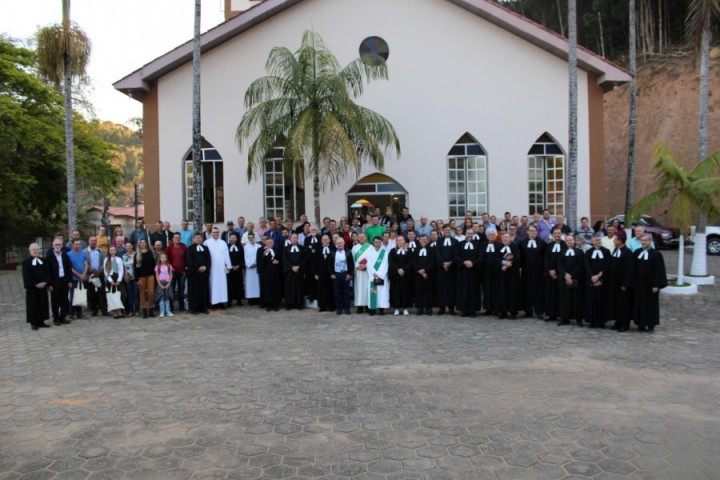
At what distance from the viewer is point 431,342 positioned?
9188 mm

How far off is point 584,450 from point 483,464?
3.00 feet

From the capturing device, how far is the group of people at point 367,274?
10.3 meters

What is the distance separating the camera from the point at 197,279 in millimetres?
12656

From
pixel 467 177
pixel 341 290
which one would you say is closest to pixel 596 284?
pixel 341 290

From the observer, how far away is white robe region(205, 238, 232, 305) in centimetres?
1295

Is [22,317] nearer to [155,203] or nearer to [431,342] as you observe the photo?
[155,203]

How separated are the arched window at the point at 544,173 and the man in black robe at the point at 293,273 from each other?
28.4 feet

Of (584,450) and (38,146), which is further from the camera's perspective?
(38,146)

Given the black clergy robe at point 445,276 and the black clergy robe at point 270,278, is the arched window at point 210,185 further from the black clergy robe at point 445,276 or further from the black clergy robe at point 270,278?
the black clergy robe at point 445,276

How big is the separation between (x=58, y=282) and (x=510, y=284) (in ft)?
28.3

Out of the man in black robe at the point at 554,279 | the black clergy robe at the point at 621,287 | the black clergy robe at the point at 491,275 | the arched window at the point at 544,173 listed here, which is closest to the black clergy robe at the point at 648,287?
the black clergy robe at the point at 621,287

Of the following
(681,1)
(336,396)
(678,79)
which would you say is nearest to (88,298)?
(336,396)

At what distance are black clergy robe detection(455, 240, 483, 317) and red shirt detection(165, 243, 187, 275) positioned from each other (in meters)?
5.74

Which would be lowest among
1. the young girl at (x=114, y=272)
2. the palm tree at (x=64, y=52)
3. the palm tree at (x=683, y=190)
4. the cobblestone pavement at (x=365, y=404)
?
the cobblestone pavement at (x=365, y=404)
